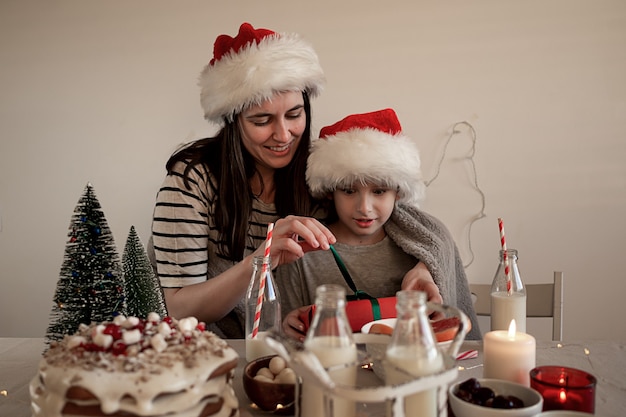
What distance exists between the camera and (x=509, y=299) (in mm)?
1149

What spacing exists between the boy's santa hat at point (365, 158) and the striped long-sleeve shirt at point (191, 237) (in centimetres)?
28

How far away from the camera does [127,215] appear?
2.36m

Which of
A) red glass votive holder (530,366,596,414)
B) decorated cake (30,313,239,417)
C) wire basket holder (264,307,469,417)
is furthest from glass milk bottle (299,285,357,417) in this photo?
red glass votive holder (530,366,596,414)

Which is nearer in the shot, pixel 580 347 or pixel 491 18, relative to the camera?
pixel 580 347

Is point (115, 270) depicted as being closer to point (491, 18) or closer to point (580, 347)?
point (580, 347)

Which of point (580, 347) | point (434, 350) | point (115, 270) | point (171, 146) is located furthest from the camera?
point (171, 146)

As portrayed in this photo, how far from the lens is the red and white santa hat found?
63.4 inches

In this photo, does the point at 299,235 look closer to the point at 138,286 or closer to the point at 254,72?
the point at 138,286

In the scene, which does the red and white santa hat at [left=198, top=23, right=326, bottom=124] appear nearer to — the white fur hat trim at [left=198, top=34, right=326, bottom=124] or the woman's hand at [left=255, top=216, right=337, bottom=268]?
the white fur hat trim at [left=198, top=34, right=326, bottom=124]

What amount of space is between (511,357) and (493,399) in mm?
147

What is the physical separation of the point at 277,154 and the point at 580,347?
2.95 feet

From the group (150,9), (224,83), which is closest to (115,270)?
(224,83)

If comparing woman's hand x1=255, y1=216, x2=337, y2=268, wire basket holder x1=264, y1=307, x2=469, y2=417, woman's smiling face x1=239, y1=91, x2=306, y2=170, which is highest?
woman's smiling face x1=239, y1=91, x2=306, y2=170

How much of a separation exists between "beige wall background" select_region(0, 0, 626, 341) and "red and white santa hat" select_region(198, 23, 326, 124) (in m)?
0.53
